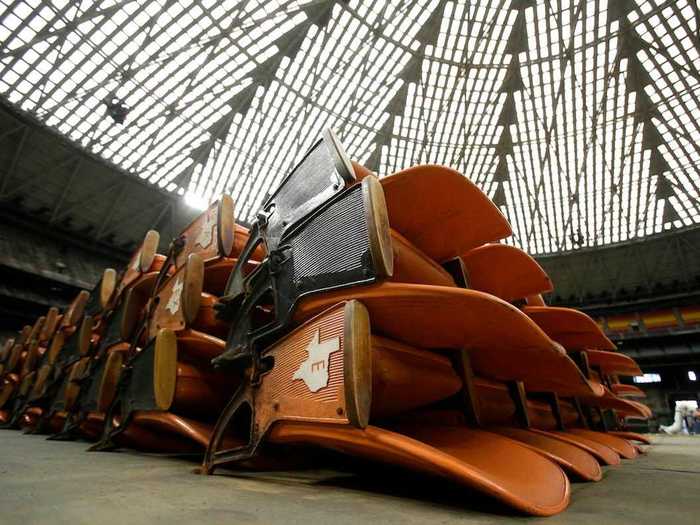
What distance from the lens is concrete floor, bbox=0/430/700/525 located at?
3.74 feet

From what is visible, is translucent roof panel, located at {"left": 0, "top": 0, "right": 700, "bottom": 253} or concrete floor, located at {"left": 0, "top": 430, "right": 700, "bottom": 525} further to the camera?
translucent roof panel, located at {"left": 0, "top": 0, "right": 700, "bottom": 253}

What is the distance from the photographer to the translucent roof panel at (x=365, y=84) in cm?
1062

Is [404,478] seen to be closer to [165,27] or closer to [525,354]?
[525,354]

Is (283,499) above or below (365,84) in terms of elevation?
below

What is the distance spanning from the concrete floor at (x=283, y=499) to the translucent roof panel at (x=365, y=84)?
399 inches

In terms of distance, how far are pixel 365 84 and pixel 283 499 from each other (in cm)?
1610

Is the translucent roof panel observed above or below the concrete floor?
above

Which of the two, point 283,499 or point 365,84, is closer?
point 283,499

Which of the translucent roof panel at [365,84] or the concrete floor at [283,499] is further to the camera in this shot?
the translucent roof panel at [365,84]

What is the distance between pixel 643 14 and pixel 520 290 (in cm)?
1621

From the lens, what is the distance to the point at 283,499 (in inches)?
55.2

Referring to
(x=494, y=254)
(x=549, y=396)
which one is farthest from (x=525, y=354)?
(x=549, y=396)

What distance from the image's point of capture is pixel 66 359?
4.66 meters

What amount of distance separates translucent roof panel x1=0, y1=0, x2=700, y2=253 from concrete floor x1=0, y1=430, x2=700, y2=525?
1014 centimetres
